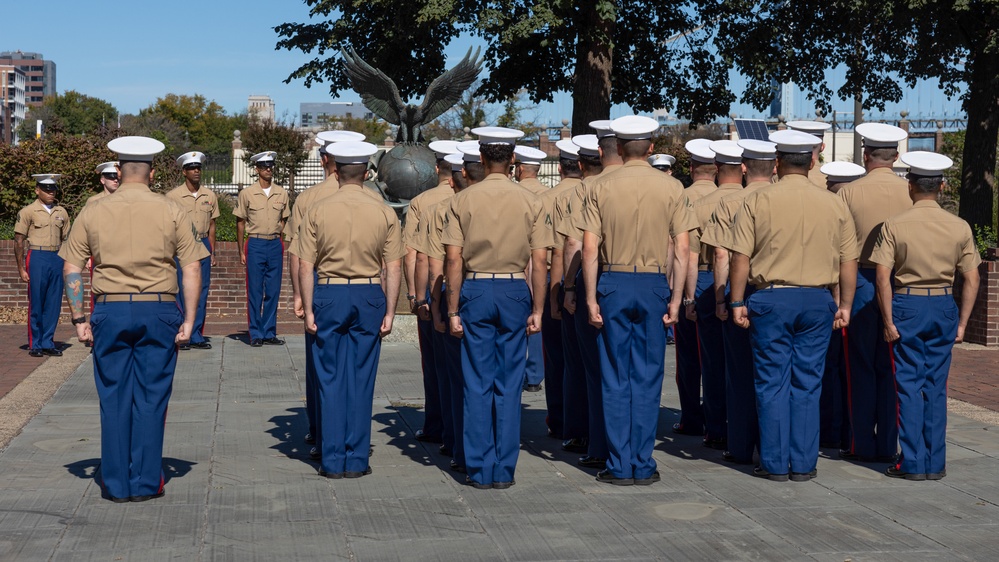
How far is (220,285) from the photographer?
679 inches

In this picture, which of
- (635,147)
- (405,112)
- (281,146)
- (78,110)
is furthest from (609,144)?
(78,110)

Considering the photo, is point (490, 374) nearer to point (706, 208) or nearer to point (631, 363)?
point (631, 363)

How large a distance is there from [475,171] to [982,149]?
15.6 m

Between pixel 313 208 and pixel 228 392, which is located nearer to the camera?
pixel 313 208

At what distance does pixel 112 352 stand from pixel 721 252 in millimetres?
3569

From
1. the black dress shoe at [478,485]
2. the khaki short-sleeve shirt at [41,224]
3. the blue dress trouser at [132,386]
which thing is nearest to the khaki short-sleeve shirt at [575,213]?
the black dress shoe at [478,485]

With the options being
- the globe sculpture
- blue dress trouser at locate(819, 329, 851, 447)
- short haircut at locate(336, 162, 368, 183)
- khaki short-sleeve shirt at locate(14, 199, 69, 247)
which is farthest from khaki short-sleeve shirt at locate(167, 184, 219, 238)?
blue dress trouser at locate(819, 329, 851, 447)

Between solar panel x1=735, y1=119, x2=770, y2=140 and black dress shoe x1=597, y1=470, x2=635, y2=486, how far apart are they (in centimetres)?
375

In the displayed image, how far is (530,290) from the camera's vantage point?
7.45 metres

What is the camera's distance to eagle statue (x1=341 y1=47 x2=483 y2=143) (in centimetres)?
1661

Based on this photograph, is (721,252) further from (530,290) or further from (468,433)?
(468,433)

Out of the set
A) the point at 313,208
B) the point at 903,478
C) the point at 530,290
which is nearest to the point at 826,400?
the point at 903,478

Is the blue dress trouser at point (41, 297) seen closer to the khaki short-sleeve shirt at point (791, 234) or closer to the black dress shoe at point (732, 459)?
the black dress shoe at point (732, 459)

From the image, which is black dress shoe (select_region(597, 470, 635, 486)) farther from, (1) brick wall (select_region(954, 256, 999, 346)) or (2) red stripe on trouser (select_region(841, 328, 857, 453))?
(1) brick wall (select_region(954, 256, 999, 346))
